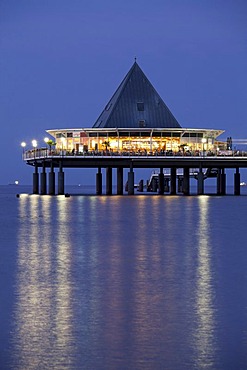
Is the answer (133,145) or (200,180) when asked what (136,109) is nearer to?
(133,145)

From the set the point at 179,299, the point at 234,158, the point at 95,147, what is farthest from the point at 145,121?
the point at 179,299

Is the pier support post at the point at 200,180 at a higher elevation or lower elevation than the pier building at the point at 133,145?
lower

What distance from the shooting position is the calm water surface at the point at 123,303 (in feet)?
50.4

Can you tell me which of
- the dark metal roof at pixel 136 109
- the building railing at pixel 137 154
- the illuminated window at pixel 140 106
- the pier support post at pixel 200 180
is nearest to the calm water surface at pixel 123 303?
the building railing at pixel 137 154

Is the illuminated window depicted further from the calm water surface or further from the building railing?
the calm water surface

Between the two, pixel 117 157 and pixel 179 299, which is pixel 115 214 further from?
pixel 179 299

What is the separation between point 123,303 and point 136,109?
89171mm

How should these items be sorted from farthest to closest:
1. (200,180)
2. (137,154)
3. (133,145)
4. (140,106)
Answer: (140,106) → (133,145) → (200,180) → (137,154)

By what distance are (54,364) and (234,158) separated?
81.5m

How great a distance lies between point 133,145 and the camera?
10488 centimetres

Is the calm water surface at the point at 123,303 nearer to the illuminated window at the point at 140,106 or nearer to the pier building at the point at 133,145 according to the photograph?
the pier building at the point at 133,145

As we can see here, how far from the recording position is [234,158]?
94.8m

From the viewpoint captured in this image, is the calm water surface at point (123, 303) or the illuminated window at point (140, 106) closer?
the calm water surface at point (123, 303)

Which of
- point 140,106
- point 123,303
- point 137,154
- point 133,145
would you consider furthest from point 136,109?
point 123,303
